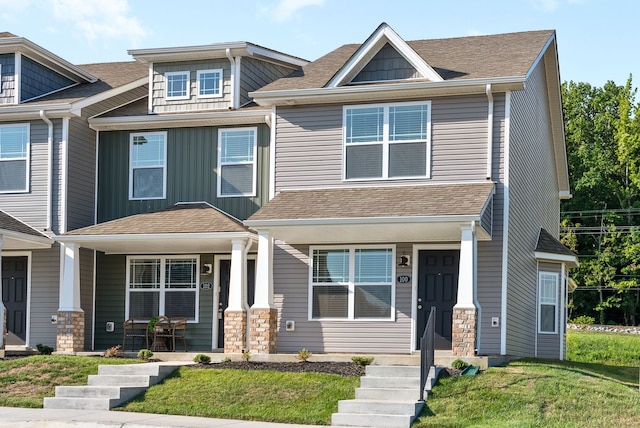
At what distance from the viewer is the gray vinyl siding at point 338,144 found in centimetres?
1930

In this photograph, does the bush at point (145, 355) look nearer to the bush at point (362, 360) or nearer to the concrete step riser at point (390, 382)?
the bush at point (362, 360)

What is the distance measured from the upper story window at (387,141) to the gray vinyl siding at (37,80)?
7.96 metres

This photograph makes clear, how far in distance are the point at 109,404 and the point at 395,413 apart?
456 centimetres

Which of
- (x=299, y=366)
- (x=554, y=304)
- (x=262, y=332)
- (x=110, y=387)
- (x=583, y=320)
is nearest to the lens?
(x=110, y=387)

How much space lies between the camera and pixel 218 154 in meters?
21.9

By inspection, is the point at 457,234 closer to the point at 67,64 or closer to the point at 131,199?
the point at 131,199

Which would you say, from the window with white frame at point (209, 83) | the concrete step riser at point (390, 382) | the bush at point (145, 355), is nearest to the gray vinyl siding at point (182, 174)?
the window with white frame at point (209, 83)

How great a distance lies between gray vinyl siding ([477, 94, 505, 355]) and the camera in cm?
1880

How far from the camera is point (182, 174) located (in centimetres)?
2217

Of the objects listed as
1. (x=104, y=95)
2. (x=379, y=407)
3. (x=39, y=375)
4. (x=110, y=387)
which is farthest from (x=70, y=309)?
(x=379, y=407)

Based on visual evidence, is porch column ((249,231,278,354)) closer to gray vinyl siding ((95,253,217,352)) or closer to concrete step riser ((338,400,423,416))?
gray vinyl siding ((95,253,217,352))

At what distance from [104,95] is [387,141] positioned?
718 cm

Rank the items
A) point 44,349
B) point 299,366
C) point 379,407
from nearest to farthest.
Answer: point 379,407, point 299,366, point 44,349

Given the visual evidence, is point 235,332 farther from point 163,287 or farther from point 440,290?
point 440,290
